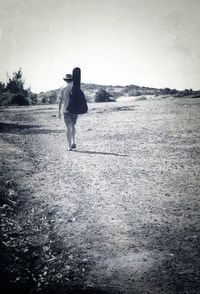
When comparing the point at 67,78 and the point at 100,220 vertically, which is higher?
the point at 67,78

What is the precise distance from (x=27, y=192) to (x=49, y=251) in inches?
78.6

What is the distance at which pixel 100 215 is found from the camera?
199 inches

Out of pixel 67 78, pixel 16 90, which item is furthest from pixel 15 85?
pixel 67 78

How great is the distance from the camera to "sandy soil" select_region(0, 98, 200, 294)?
3660mm

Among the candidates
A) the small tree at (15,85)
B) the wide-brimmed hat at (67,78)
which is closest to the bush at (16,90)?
the small tree at (15,85)

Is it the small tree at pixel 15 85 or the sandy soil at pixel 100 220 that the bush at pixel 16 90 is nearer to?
the small tree at pixel 15 85

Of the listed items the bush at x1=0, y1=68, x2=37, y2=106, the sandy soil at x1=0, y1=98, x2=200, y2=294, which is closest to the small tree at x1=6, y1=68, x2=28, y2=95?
the bush at x1=0, y1=68, x2=37, y2=106

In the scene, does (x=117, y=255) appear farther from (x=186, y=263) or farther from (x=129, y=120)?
(x=129, y=120)

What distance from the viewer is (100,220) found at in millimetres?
4887

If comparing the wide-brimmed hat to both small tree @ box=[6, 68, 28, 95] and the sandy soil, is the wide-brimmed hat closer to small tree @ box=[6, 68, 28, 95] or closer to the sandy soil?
the sandy soil

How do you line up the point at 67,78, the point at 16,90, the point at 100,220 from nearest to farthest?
the point at 100,220
the point at 67,78
the point at 16,90

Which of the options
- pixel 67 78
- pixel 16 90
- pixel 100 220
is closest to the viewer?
pixel 100 220

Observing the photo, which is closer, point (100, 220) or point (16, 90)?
point (100, 220)

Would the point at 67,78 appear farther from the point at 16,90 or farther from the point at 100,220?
the point at 16,90
